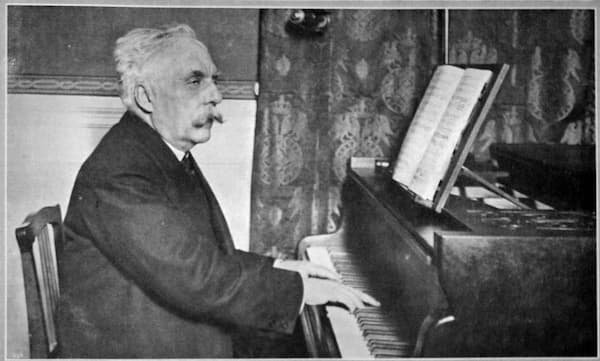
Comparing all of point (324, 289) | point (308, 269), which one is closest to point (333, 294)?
point (324, 289)

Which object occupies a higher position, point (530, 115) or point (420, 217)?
point (530, 115)

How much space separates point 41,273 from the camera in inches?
60.3

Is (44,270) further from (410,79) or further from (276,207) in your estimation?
(410,79)

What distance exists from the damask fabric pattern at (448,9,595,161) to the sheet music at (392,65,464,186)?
2.11 ft

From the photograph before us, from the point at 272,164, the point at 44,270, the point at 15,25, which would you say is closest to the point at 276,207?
the point at 272,164

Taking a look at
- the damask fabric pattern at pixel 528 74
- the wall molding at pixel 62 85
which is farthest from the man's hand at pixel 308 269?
the damask fabric pattern at pixel 528 74

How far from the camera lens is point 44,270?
1550 mm

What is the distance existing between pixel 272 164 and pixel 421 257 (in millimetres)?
958

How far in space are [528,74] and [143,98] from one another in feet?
4.71

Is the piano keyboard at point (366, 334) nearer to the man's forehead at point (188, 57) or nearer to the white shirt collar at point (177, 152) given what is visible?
the white shirt collar at point (177, 152)

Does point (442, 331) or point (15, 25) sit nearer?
point (442, 331)

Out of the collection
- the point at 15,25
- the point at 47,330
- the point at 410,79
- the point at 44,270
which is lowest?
the point at 47,330

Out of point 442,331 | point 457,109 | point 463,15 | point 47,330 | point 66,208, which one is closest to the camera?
point 442,331

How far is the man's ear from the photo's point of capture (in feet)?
5.34
